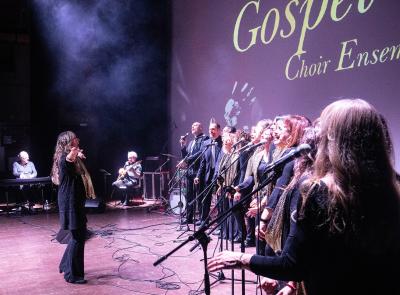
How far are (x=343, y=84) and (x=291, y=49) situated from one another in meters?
1.40

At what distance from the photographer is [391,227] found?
1.35 m

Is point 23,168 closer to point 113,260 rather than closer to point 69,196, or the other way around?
point 113,260

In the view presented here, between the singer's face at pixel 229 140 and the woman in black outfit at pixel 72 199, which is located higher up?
the singer's face at pixel 229 140

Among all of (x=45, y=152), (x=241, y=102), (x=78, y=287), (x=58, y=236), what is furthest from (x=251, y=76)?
(x=45, y=152)

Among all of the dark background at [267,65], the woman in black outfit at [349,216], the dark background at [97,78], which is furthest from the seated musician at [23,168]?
the woman in black outfit at [349,216]

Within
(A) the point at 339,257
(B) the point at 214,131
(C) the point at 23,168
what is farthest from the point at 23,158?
(A) the point at 339,257

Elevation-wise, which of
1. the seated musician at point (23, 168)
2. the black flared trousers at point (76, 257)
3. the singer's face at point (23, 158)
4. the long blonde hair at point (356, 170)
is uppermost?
the long blonde hair at point (356, 170)

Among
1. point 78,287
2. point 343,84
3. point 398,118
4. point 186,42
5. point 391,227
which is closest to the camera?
point 391,227

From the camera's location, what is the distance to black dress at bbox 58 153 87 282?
4.23 meters

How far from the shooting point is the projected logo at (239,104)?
322 inches

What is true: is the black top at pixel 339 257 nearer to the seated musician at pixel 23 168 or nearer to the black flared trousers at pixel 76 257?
the black flared trousers at pixel 76 257

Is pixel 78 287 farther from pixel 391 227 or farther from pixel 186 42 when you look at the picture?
pixel 186 42

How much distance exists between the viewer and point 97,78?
36.9 ft

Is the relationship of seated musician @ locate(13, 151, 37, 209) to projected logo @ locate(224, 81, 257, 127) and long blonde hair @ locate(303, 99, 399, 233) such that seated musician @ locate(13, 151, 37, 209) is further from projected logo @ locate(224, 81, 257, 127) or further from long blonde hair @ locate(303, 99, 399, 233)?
long blonde hair @ locate(303, 99, 399, 233)
